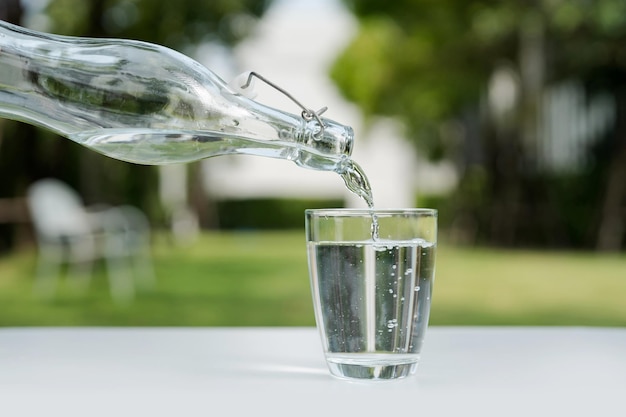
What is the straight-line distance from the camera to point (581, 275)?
709cm

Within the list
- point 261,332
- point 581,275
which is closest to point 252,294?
point 581,275

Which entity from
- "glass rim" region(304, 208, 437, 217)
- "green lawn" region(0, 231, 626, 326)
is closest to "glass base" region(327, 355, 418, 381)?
"glass rim" region(304, 208, 437, 217)

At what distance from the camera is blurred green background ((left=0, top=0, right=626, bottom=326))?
6348 millimetres

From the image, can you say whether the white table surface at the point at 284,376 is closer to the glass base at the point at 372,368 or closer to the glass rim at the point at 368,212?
the glass base at the point at 372,368

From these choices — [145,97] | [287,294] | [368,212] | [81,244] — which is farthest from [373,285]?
[81,244]

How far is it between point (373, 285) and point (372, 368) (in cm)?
6

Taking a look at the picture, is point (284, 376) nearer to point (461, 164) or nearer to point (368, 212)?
point (368, 212)

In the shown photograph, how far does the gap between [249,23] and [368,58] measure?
154 inches

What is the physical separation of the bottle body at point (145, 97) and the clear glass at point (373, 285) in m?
0.05

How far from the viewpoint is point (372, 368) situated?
0.69 meters

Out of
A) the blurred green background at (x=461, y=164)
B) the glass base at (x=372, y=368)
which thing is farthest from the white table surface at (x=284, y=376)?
the blurred green background at (x=461, y=164)

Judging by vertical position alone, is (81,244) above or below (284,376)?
below

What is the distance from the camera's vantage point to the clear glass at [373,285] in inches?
27.3

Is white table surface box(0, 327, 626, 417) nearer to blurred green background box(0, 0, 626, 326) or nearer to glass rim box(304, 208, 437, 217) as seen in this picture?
glass rim box(304, 208, 437, 217)
